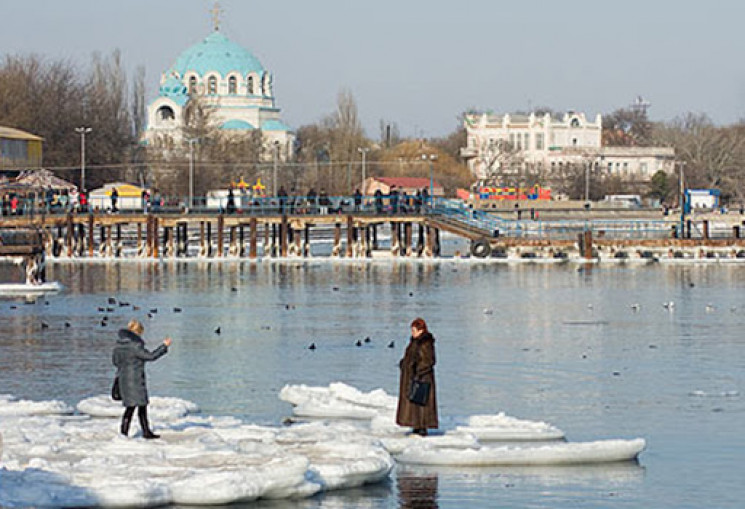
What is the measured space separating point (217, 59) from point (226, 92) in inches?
109

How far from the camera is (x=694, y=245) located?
65.7 m

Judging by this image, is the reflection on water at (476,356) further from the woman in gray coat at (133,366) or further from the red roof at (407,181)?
the red roof at (407,181)

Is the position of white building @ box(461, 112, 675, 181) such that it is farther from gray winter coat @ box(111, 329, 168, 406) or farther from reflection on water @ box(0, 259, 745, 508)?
gray winter coat @ box(111, 329, 168, 406)

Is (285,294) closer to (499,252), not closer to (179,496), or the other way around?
(499,252)

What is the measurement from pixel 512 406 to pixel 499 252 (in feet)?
141

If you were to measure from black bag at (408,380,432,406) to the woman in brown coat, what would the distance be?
0.04 metres

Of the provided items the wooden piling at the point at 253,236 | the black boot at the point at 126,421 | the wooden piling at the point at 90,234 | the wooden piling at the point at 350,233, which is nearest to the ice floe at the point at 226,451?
the black boot at the point at 126,421

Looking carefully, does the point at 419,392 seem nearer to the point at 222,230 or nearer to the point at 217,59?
the point at 222,230

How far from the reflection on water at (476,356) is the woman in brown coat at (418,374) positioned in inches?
45.9

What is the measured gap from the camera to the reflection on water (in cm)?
1606

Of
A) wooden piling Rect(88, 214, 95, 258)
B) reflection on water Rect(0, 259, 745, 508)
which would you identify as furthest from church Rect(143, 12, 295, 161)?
reflection on water Rect(0, 259, 745, 508)

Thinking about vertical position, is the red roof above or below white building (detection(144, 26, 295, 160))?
below

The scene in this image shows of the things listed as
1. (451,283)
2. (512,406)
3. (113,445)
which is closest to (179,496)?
(113,445)

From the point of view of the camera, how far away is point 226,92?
417ft
